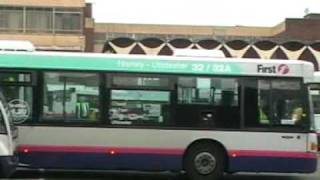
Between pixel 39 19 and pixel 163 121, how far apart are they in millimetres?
46096

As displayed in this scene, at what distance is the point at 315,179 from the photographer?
16.2 meters

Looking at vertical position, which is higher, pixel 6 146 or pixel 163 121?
pixel 163 121

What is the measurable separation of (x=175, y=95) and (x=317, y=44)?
26.0 m

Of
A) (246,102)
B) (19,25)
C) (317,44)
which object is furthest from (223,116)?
(19,25)

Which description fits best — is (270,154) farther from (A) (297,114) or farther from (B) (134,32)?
(B) (134,32)

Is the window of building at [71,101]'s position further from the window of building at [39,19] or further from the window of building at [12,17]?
the window of building at [12,17]

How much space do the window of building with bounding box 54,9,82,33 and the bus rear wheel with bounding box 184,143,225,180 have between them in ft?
147

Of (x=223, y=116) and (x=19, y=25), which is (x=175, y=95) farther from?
(x=19, y=25)

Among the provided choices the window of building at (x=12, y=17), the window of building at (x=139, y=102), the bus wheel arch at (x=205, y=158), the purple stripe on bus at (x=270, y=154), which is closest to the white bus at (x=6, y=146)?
the window of building at (x=139, y=102)

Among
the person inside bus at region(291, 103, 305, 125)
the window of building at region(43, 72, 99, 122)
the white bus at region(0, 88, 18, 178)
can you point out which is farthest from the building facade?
the white bus at region(0, 88, 18, 178)

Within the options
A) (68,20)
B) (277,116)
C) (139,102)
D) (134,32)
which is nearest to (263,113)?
(277,116)

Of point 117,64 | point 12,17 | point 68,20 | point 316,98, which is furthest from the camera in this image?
point 68,20

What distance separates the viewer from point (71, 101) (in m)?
15.1

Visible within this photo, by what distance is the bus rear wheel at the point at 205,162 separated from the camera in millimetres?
15188
